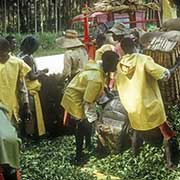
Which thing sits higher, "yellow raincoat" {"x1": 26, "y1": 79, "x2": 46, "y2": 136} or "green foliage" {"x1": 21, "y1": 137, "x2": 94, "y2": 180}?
"yellow raincoat" {"x1": 26, "y1": 79, "x2": 46, "y2": 136}

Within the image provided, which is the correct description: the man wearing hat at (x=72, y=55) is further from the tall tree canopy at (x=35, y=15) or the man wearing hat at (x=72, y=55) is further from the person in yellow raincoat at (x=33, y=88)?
the tall tree canopy at (x=35, y=15)

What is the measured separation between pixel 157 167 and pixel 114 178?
1.70 ft

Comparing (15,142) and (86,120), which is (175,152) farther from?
(15,142)

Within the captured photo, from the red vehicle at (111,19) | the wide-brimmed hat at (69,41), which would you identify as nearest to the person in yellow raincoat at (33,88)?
the wide-brimmed hat at (69,41)

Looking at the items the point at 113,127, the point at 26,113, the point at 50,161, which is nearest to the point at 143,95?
the point at 113,127

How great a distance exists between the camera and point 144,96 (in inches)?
271

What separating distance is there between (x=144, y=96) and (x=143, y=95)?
0.06 ft

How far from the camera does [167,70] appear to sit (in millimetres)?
6738

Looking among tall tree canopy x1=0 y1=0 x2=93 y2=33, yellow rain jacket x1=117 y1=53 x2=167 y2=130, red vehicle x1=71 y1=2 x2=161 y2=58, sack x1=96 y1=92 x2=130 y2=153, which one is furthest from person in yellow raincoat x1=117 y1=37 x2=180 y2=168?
tall tree canopy x1=0 y1=0 x2=93 y2=33

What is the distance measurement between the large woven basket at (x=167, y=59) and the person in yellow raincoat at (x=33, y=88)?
1871 millimetres

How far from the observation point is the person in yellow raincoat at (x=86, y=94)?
7449 millimetres

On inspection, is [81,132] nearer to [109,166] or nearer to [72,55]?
[109,166]

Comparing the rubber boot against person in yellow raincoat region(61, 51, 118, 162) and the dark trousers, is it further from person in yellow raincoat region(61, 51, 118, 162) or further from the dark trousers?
the dark trousers

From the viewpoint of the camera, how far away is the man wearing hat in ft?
30.5
